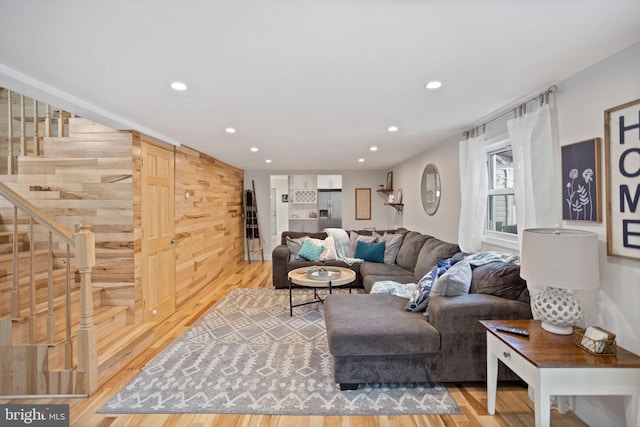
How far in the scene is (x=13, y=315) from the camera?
7.27ft

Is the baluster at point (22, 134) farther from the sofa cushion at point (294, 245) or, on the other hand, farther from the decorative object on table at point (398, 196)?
the decorative object on table at point (398, 196)

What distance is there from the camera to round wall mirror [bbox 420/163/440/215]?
430 cm

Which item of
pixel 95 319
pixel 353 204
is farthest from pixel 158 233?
pixel 353 204

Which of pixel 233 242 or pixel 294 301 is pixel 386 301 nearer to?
pixel 294 301

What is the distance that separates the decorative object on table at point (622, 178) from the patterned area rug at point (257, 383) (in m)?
1.46

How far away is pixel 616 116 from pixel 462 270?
144 centimetres

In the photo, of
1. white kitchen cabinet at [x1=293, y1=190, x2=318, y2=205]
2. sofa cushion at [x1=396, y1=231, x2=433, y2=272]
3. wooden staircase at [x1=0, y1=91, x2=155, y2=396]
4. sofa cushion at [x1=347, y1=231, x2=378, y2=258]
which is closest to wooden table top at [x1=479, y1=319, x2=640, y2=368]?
sofa cushion at [x1=396, y1=231, x2=433, y2=272]

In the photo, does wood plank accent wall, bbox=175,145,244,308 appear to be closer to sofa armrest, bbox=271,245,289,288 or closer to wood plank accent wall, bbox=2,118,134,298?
wood plank accent wall, bbox=2,118,134,298

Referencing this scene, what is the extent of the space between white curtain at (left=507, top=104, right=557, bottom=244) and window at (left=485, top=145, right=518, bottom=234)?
0.51 metres

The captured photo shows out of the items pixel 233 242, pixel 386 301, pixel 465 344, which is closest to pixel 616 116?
pixel 465 344

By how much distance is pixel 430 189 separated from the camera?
14.9ft

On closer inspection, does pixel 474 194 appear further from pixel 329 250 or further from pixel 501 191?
pixel 329 250

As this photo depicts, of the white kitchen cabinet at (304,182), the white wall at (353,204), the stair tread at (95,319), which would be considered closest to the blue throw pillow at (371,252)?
the white wall at (353,204)

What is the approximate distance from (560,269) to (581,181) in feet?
2.22
